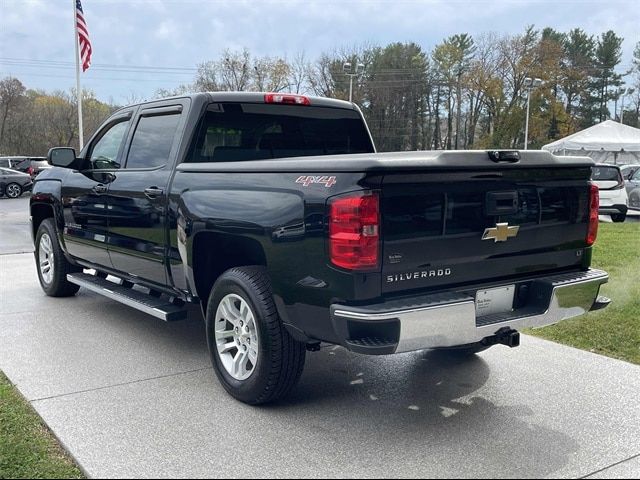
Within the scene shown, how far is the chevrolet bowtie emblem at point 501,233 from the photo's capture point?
11.3ft

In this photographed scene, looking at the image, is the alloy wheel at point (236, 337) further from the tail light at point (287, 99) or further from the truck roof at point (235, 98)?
the tail light at point (287, 99)

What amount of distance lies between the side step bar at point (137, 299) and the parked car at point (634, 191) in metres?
15.9

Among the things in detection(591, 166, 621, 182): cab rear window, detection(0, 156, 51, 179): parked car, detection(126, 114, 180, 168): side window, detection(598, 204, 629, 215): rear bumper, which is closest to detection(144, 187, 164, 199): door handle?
detection(126, 114, 180, 168): side window

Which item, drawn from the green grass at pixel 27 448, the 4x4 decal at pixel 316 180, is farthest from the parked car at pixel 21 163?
the 4x4 decal at pixel 316 180

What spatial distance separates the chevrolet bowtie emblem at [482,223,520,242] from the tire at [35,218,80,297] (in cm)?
473

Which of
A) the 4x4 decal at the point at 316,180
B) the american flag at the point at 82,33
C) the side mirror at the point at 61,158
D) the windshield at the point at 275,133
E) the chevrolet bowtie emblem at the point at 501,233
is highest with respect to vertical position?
the american flag at the point at 82,33

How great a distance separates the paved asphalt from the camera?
3.08 metres

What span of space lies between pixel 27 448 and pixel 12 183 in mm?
25124

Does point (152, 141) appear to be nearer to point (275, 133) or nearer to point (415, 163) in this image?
point (275, 133)

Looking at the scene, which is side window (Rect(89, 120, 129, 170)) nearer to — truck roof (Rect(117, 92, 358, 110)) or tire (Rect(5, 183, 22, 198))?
truck roof (Rect(117, 92, 358, 110))

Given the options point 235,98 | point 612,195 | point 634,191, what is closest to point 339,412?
point 235,98

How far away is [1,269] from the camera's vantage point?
8.46m

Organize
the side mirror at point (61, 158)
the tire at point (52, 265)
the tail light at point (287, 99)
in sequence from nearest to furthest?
the tail light at point (287, 99), the side mirror at point (61, 158), the tire at point (52, 265)

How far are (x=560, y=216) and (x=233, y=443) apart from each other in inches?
94.4
